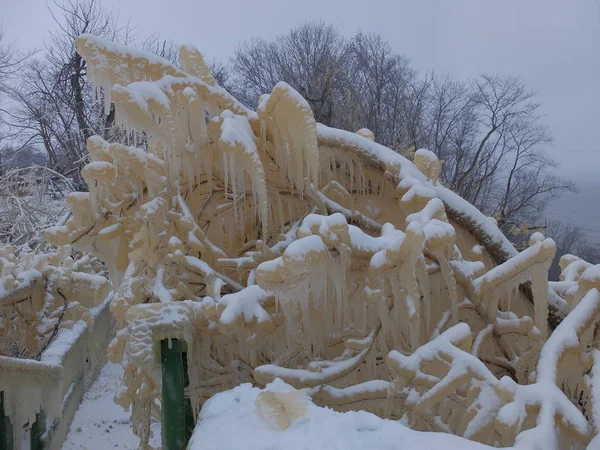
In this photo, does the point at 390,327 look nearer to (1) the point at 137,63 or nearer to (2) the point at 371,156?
(2) the point at 371,156

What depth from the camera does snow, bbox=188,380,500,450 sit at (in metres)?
1.60

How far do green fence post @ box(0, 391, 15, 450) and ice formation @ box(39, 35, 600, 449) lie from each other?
1.68 metres

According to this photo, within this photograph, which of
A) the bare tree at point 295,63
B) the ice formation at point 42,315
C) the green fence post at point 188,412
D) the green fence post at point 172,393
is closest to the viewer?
the green fence post at point 172,393

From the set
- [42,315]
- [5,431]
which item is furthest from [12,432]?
[42,315]

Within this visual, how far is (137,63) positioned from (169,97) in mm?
383

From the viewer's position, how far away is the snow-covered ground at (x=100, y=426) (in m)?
6.96

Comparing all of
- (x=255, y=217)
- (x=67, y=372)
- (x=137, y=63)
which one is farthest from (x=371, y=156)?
(x=67, y=372)

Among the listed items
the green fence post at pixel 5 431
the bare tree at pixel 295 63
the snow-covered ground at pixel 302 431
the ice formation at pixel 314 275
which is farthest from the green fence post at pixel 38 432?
the bare tree at pixel 295 63

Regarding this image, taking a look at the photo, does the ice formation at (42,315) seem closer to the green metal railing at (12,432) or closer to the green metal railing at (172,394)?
the green metal railing at (12,432)

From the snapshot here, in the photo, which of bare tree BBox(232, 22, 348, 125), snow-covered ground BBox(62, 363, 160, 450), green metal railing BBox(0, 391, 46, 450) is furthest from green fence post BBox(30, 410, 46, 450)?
bare tree BBox(232, 22, 348, 125)

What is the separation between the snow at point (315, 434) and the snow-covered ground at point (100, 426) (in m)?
5.06

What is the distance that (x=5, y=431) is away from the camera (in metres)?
4.75

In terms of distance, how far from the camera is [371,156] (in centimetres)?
379

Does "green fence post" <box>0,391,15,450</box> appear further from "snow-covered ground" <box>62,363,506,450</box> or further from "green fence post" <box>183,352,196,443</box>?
"snow-covered ground" <box>62,363,506,450</box>
